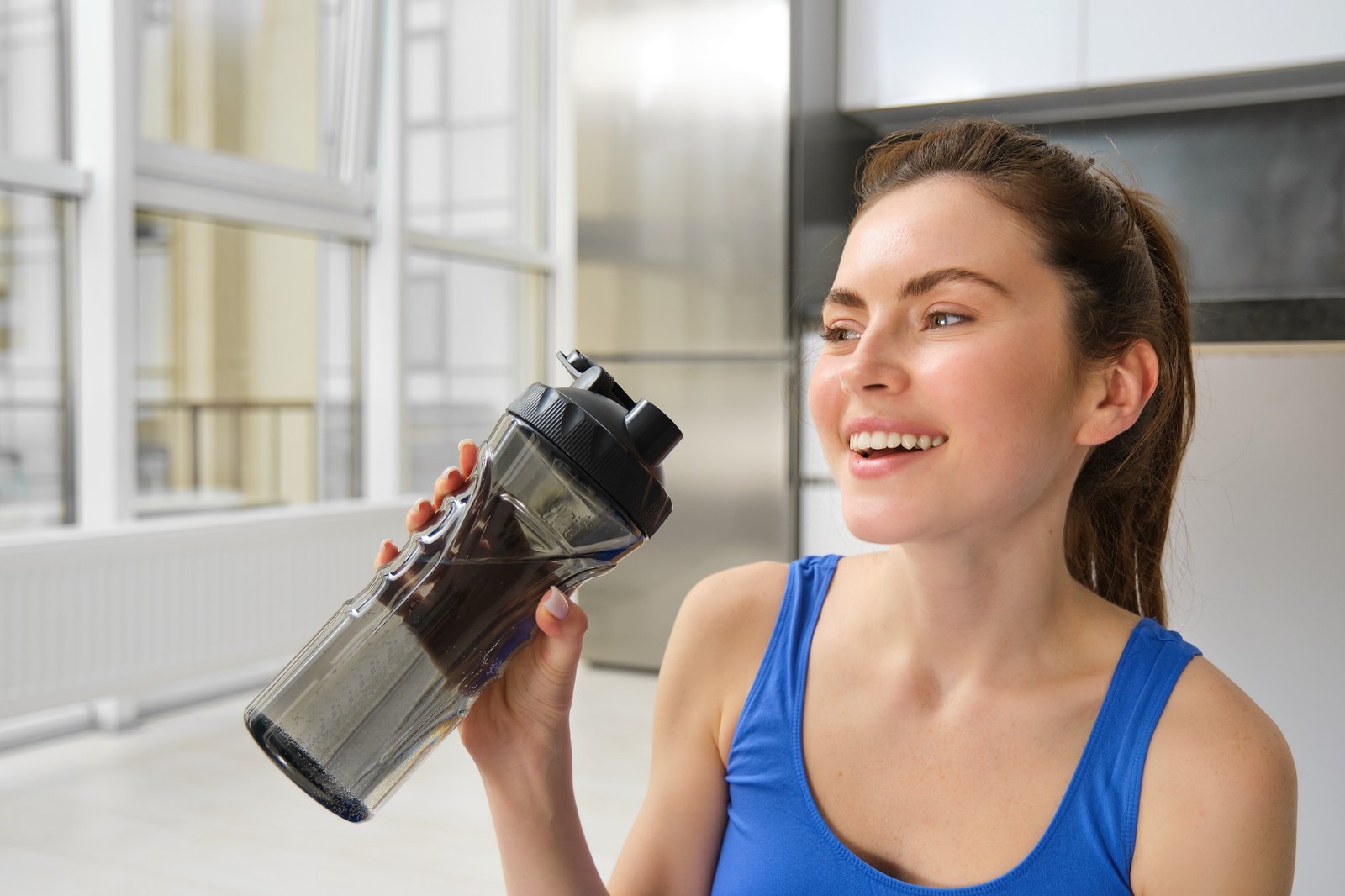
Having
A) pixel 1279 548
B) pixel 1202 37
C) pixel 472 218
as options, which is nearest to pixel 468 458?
pixel 1279 548

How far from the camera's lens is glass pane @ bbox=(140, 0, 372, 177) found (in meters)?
3.20

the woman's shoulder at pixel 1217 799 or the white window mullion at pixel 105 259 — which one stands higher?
the white window mullion at pixel 105 259

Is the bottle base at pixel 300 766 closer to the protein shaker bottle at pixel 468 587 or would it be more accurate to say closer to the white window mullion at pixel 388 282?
the protein shaker bottle at pixel 468 587

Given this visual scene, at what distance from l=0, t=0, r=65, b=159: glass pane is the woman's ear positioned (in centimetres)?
276

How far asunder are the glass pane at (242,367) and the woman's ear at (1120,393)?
2.91 m

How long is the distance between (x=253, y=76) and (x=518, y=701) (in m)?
3.17

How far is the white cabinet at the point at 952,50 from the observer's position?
3246mm

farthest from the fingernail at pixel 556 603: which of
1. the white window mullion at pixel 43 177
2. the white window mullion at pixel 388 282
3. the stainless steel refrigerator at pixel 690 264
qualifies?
the white window mullion at pixel 388 282

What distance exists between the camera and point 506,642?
2.60 ft

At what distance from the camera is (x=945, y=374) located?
848 millimetres

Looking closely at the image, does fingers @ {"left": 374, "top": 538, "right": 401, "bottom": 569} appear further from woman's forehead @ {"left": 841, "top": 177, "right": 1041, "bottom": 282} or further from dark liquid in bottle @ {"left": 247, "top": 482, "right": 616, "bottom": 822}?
woman's forehead @ {"left": 841, "top": 177, "right": 1041, "bottom": 282}

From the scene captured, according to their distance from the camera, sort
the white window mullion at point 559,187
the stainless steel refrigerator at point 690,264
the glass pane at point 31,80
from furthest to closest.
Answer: the white window mullion at point 559,187
the stainless steel refrigerator at point 690,264
the glass pane at point 31,80

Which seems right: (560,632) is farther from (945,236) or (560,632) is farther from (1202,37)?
(1202,37)

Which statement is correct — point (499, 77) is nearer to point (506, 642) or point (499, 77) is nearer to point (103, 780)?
point (103, 780)
